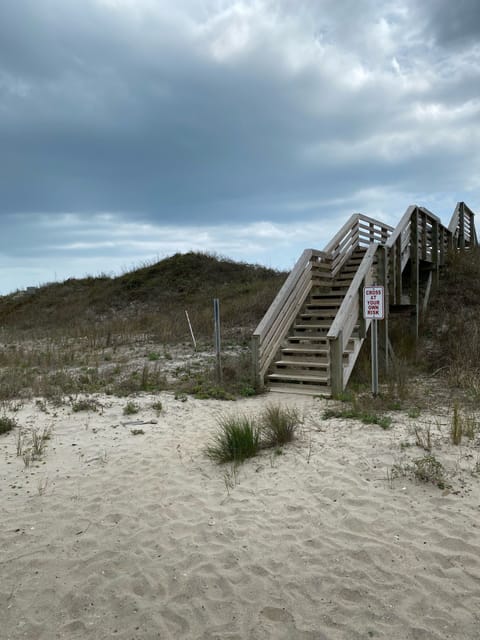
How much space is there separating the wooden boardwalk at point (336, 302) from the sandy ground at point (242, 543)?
2.89 metres

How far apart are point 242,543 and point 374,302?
5.13 m

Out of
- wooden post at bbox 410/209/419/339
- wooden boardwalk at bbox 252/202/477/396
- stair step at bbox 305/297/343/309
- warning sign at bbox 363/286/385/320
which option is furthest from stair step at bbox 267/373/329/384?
wooden post at bbox 410/209/419/339

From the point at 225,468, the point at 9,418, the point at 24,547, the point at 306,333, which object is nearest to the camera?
the point at 24,547

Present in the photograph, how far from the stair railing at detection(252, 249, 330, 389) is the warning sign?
1.99 metres

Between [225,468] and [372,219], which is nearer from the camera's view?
[225,468]

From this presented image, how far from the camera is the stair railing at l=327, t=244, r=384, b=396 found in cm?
820

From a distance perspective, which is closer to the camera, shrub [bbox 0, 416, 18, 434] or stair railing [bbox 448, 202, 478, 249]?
shrub [bbox 0, 416, 18, 434]

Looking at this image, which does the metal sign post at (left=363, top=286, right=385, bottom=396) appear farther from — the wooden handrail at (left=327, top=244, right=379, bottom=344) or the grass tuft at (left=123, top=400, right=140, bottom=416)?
the grass tuft at (left=123, top=400, right=140, bottom=416)

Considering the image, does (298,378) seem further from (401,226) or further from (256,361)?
(401,226)

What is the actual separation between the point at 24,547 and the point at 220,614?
1.76 m

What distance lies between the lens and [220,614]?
9.53 feet

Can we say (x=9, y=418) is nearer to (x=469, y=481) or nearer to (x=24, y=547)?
(x=24, y=547)

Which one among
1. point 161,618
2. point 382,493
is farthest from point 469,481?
point 161,618

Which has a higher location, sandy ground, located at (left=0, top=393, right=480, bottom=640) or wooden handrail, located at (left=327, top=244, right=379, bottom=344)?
wooden handrail, located at (left=327, top=244, right=379, bottom=344)
